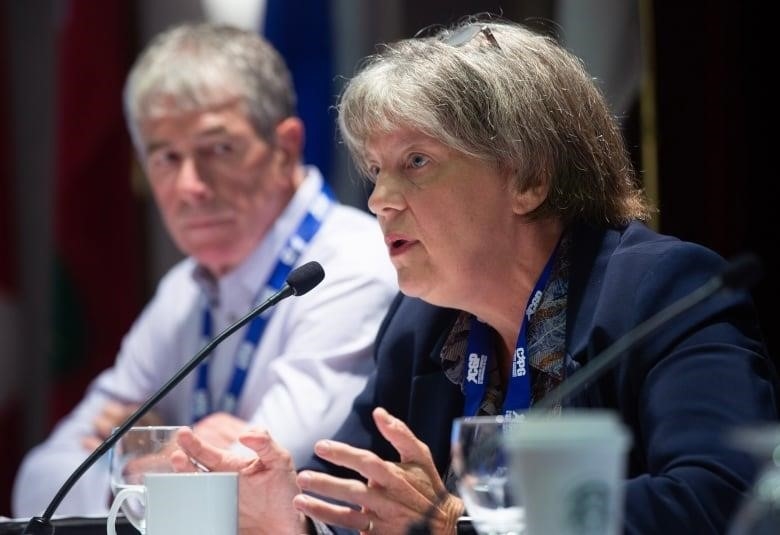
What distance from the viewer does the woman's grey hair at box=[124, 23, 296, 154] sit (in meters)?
3.10

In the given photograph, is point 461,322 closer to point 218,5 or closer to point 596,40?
point 596,40

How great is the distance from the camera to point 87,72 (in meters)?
4.19

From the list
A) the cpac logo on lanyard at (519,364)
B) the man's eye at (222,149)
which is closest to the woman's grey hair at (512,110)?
the cpac logo on lanyard at (519,364)

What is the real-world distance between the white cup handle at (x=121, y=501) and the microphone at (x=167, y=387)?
118 millimetres

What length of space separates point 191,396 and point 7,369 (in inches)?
74.7

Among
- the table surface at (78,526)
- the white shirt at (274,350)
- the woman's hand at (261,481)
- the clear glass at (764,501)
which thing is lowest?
the white shirt at (274,350)

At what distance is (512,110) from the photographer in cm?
195

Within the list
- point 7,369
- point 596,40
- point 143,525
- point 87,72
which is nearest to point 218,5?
point 87,72

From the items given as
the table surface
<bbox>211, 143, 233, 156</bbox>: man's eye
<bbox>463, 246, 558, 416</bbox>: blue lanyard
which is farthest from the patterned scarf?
<bbox>211, 143, 233, 156</bbox>: man's eye

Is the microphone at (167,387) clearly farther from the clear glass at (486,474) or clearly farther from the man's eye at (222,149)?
the man's eye at (222,149)

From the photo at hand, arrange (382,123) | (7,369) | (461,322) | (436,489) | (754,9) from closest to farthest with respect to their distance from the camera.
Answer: (436,489)
(382,123)
(461,322)
(754,9)
(7,369)

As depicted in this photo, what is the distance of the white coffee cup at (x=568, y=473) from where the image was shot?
100cm

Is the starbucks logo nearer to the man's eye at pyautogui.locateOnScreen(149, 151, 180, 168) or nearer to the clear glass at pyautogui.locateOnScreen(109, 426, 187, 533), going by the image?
the clear glass at pyautogui.locateOnScreen(109, 426, 187, 533)

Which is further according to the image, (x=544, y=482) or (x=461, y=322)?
(x=461, y=322)
